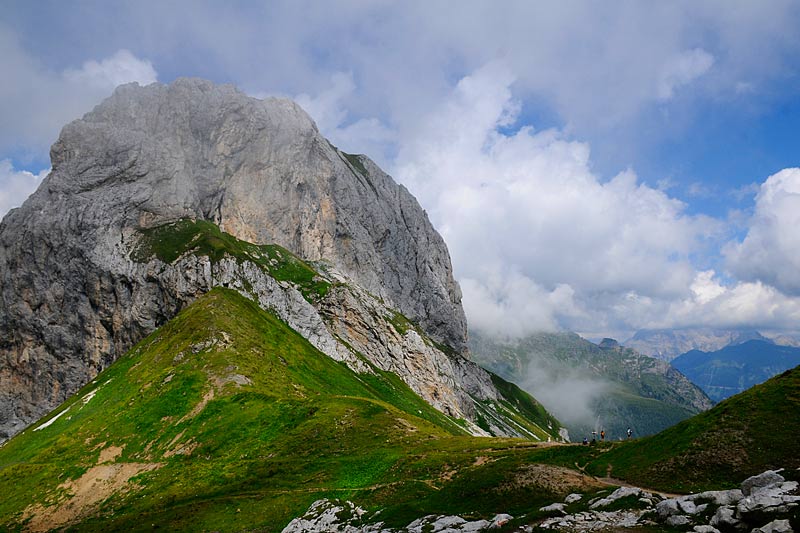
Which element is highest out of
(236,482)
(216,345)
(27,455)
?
(216,345)

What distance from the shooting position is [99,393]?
93375 mm

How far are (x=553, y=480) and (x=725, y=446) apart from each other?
1231 cm

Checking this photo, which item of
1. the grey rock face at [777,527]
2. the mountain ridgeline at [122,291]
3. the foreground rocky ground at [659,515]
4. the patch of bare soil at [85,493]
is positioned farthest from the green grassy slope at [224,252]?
the grey rock face at [777,527]

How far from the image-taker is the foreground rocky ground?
18.3m

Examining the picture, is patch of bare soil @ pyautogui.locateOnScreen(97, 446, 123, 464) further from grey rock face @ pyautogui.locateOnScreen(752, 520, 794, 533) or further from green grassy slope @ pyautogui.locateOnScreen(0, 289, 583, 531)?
grey rock face @ pyautogui.locateOnScreen(752, 520, 794, 533)

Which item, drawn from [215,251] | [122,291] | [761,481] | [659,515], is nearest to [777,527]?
[659,515]

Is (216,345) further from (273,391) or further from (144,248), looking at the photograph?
(144,248)

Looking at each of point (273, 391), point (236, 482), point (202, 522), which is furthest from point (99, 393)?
point (202, 522)

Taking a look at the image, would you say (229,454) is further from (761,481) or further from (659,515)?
(761,481)

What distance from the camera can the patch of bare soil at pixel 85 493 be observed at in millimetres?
56188

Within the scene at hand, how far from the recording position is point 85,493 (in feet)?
199

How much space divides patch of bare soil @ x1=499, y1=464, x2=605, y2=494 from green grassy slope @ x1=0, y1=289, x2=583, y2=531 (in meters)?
0.25

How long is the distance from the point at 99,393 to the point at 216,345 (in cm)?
2492

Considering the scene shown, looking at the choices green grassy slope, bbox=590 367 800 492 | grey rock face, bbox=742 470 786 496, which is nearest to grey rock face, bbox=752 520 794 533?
grey rock face, bbox=742 470 786 496
